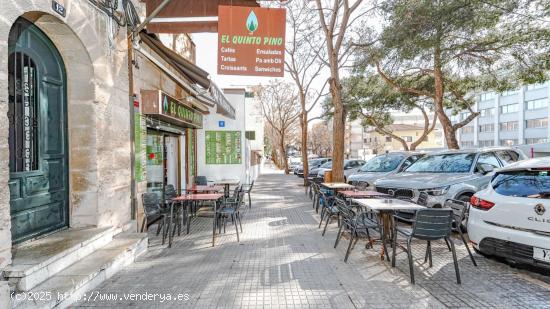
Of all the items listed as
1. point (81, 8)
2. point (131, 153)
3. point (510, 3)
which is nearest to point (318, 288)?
point (131, 153)

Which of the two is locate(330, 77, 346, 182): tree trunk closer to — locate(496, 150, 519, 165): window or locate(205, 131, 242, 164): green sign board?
locate(205, 131, 242, 164): green sign board

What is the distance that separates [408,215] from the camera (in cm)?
738

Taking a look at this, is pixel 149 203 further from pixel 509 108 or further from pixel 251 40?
pixel 509 108

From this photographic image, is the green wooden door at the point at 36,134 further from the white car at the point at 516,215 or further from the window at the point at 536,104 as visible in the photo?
the window at the point at 536,104

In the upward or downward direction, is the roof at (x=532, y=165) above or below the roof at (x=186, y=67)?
below

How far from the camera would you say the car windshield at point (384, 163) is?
11820 mm

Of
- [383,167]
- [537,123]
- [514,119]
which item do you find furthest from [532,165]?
[514,119]

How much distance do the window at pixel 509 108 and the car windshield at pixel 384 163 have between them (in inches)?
1895

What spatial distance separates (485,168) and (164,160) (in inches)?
317

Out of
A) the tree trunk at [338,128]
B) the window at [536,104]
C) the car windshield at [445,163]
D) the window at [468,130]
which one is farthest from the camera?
the window at [468,130]

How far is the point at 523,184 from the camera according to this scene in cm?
462

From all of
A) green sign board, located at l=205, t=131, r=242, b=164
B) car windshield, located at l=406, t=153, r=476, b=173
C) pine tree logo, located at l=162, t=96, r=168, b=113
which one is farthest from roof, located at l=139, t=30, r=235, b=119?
car windshield, located at l=406, t=153, r=476, b=173

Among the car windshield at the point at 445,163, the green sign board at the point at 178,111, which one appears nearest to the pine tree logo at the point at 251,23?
the green sign board at the point at 178,111

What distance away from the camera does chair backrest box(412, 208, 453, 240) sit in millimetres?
4574
